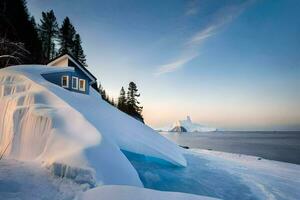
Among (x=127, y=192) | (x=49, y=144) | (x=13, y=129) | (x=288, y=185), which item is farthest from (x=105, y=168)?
(x=288, y=185)

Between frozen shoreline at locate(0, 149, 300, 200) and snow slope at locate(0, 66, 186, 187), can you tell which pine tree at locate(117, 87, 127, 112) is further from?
frozen shoreline at locate(0, 149, 300, 200)

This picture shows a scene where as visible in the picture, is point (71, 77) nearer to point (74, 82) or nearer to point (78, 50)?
point (74, 82)

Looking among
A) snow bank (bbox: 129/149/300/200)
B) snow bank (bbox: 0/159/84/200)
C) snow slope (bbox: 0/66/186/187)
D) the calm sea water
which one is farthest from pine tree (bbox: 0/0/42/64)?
the calm sea water

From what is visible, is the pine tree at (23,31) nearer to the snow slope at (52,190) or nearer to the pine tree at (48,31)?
the pine tree at (48,31)

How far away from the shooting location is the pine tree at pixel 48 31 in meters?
39.3

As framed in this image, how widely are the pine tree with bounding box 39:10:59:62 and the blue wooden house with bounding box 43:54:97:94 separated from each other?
1948 centimetres

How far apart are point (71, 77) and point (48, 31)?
25753mm

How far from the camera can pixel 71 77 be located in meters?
20.4

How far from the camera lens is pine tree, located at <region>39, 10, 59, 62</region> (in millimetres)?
39312

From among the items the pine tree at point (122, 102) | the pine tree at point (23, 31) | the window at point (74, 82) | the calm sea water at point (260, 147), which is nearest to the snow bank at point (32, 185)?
the window at point (74, 82)

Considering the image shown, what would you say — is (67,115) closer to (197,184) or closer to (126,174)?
(126,174)

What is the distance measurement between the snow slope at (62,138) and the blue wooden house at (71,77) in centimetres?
511

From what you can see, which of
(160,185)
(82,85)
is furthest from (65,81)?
(160,185)

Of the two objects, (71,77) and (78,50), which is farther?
(78,50)
